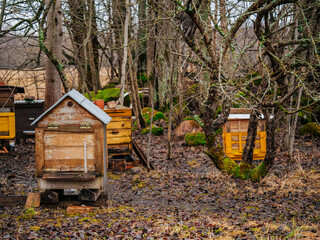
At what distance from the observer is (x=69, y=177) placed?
5.37 m

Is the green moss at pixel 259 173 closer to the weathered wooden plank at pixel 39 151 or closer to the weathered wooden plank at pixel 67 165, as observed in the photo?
the weathered wooden plank at pixel 67 165

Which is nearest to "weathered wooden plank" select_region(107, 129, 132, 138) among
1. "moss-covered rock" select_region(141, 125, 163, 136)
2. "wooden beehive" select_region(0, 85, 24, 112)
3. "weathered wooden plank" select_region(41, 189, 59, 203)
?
"weathered wooden plank" select_region(41, 189, 59, 203)

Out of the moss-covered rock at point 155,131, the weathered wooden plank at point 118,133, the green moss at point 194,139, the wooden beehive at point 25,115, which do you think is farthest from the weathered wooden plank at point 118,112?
the moss-covered rock at point 155,131

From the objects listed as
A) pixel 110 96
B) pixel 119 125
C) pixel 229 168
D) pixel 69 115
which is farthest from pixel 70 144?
pixel 110 96

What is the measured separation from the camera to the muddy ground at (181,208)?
180 inches

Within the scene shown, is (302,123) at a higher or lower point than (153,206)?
higher

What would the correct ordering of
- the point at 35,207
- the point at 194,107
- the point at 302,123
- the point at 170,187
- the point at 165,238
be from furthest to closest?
1. the point at 194,107
2. the point at 302,123
3. the point at 170,187
4. the point at 35,207
5. the point at 165,238

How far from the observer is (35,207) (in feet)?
18.1

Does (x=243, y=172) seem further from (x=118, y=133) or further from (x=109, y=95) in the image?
(x=109, y=95)

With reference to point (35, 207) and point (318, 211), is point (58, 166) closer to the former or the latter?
point (35, 207)

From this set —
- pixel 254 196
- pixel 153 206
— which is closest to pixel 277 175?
pixel 254 196

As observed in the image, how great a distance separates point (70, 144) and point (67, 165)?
34cm

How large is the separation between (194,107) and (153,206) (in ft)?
36.9

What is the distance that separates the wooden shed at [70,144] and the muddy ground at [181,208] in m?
0.56
